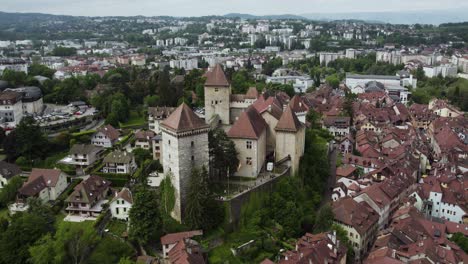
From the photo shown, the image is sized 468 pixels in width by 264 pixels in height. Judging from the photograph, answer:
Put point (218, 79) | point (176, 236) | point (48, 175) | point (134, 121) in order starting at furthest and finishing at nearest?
point (134, 121)
point (218, 79)
point (48, 175)
point (176, 236)

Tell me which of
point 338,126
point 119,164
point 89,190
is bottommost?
point 338,126

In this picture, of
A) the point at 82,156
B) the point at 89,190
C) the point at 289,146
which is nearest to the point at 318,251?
the point at 289,146

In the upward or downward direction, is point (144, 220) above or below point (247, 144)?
below

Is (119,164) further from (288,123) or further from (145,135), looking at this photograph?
(288,123)

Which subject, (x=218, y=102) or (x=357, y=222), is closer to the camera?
(x=357, y=222)

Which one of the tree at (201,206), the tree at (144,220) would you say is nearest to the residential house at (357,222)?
the tree at (201,206)

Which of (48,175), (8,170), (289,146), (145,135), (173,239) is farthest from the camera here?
(145,135)
